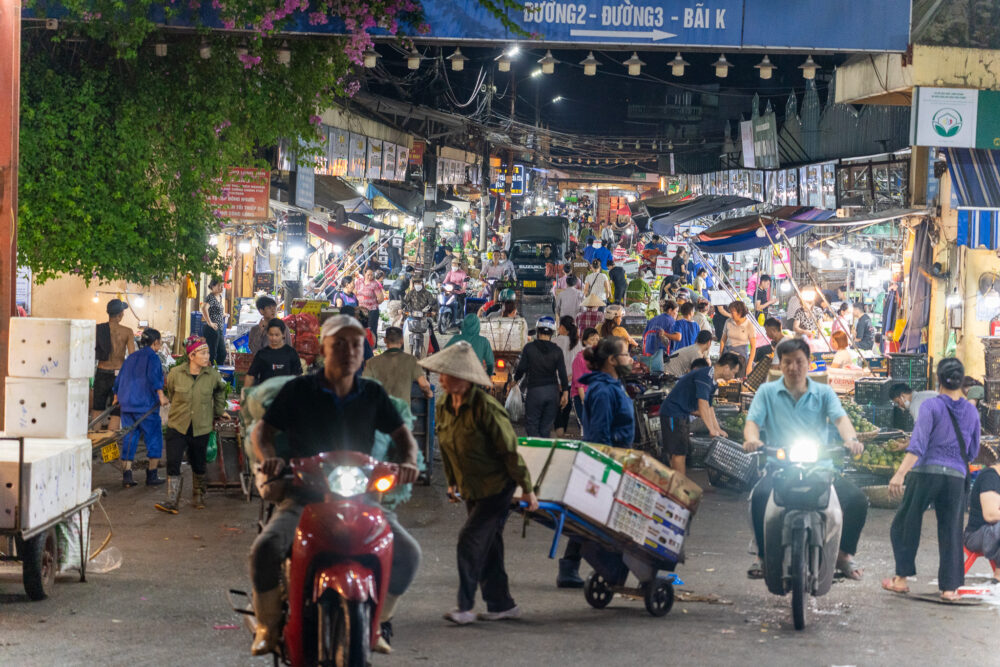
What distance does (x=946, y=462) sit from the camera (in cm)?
881

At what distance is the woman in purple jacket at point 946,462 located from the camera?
8.78m

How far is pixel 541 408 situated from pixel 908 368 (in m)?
5.85

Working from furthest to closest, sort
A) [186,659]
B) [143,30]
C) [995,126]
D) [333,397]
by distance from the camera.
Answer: [995,126]
[143,30]
[186,659]
[333,397]

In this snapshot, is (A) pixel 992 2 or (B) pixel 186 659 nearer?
(B) pixel 186 659

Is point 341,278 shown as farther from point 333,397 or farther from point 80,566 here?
point 333,397

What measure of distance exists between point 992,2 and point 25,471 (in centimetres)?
1551

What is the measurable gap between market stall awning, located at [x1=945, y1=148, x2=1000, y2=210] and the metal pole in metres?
12.8

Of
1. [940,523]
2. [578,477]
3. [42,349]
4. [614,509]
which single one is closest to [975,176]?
[940,523]

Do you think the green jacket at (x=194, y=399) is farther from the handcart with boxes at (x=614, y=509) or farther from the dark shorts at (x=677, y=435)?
the handcart with boxes at (x=614, y=509)

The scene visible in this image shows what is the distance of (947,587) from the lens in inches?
347

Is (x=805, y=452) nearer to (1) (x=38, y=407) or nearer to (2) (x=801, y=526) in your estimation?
(2) (x=801, y=526)

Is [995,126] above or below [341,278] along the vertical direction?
above

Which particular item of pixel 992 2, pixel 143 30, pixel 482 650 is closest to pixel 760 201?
pixel 992 2

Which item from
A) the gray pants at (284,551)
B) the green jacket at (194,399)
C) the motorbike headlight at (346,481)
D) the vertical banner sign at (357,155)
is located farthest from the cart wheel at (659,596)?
the vertical banner sign at (357,155)
